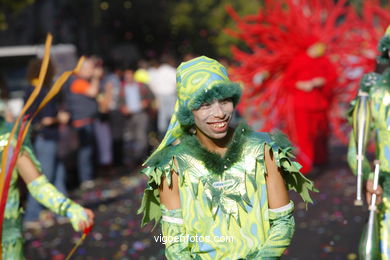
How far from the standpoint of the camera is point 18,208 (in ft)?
12.4

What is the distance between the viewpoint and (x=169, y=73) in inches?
490

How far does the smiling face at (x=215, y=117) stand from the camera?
9.07 feet

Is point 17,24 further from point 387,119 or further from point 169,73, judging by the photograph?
point 387,119

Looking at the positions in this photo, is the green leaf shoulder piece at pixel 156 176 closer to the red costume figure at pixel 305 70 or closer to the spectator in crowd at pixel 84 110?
the red costume figure at pixel 305 70

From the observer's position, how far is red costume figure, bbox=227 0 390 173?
29.4 ft

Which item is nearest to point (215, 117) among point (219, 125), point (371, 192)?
point (219, 125)

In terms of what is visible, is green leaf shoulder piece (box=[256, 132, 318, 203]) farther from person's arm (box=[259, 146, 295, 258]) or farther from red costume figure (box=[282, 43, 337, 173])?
red costume figure (box=[282, 43, 337, 173])

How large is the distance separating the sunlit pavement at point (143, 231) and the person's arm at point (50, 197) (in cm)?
234

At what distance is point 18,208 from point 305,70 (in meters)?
5.69

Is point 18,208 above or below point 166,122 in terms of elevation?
below

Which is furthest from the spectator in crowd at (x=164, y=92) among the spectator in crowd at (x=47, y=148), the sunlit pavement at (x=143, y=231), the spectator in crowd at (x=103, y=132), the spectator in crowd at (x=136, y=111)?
the spectator in crowd at (x=47, y=148)

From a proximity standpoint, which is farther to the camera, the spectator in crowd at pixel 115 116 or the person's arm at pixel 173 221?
the spectator in crowd at pixel 115 116

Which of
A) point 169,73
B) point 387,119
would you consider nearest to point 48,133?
point 169,73

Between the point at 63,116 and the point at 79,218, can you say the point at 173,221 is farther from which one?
the point at 63,116
